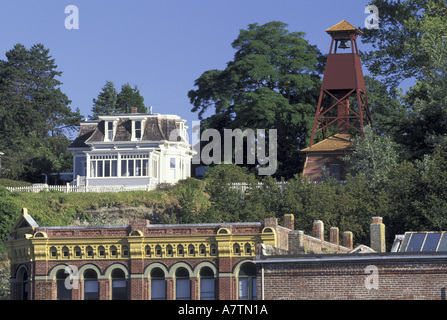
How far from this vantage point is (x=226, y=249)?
55.7 metres

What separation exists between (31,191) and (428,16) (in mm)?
37492

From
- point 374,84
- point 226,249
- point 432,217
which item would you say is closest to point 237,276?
point 226,249

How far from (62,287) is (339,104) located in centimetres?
4924

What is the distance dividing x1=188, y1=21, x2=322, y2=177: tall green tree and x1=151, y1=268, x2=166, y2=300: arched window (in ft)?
160

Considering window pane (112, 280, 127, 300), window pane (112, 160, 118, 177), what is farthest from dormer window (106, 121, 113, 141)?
window pane (112, 280, 127, 300)

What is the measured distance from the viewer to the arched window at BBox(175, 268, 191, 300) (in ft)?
183

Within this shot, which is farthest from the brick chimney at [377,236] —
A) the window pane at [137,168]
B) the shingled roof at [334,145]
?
the window pane at [137,168]

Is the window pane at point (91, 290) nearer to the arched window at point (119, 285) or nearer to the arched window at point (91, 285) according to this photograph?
the arched window at point (91, 285)

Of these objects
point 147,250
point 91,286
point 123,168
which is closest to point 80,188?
point 123,168

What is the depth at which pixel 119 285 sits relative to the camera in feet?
184

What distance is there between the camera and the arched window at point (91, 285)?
56062 mm

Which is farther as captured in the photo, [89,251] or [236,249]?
[89,251]

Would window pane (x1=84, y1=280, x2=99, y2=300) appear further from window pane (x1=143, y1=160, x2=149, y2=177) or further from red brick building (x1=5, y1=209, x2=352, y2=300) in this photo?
window pane (x1=143, y1=160, x2=149, y2=177)

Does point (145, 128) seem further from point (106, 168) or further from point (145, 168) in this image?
point (106, 168)
